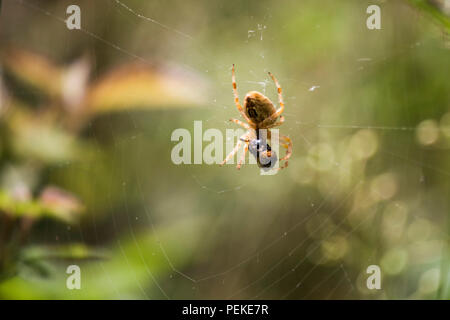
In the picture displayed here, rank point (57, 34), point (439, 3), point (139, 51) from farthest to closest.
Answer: point (139, 51), point (57, 34), point (439, 3)

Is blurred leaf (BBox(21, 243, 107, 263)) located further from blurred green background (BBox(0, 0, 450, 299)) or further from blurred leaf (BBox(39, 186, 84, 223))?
blurred green background (BBox(0, 0, 450, 299))

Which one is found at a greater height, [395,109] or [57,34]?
[57,34]

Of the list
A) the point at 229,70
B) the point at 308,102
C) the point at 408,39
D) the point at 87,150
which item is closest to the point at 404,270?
the point at 308,102

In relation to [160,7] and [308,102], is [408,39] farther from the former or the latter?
[160,7]

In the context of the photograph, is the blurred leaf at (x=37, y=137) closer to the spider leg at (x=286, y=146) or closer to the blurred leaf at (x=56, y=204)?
the blurred leaf at (x=56, y=204)

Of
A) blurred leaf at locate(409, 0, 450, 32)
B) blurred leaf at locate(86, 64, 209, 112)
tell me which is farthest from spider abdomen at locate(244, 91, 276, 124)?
blurred leaf at locate(409, 0, 450, 32)

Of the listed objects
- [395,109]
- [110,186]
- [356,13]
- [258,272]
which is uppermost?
[356,13]
